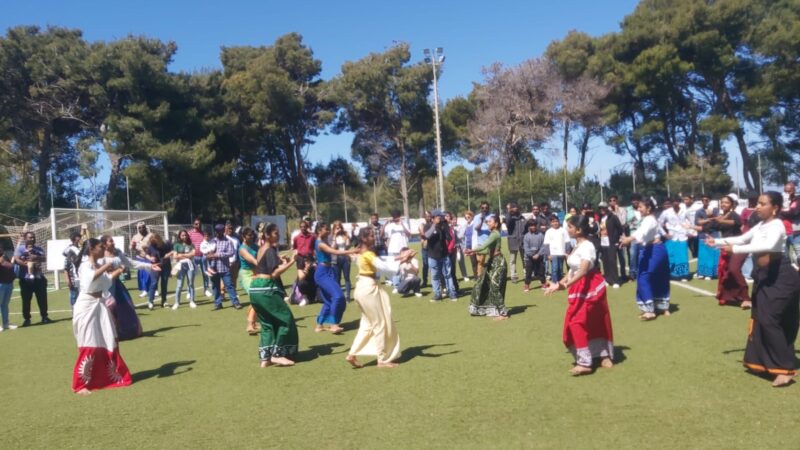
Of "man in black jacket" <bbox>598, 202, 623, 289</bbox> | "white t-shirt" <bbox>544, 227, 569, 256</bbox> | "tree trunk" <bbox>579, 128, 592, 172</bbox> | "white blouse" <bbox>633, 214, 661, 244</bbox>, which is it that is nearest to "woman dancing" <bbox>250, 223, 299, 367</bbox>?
"white blouse" <bbox>633, 214, 661, 244</bbox>

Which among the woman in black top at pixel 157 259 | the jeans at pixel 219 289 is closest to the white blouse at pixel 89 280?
the jeans at pixel 219 289

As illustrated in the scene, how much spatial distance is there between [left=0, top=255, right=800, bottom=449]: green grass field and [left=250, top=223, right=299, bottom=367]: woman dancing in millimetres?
235

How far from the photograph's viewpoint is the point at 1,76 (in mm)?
31500

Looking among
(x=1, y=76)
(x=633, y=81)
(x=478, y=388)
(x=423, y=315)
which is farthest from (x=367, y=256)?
(x=633, y=81)

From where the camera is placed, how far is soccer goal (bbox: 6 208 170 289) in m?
18.8

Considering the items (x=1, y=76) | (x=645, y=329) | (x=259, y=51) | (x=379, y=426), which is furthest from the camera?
(x=259, y=51)

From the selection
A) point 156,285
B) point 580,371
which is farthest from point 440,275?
point 156,285

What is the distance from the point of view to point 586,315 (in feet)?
21.6

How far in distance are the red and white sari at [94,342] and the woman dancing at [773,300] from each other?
6.52m

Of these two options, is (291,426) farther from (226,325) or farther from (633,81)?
(633,81)

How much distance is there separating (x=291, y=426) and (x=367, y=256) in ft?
7.64

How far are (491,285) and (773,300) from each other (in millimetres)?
4779

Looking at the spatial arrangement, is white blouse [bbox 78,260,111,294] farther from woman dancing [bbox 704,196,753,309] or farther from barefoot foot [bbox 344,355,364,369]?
woman dancing [bbox 704,196,753,309]

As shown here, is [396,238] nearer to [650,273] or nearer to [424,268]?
[424,268]
